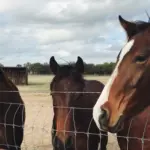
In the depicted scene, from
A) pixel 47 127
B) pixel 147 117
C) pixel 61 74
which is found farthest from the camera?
pixel 47 127

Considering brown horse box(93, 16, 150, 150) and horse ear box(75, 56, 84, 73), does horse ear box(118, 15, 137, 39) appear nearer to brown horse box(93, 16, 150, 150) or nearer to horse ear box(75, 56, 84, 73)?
brown horse box(93, 16, 150, 150)

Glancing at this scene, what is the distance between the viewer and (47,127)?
10305mm

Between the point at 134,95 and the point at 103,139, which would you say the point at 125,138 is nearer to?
the point at 134,95

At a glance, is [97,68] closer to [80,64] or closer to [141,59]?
[80,64]

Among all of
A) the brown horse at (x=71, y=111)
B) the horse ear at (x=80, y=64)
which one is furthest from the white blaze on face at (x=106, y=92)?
the horse ear at (x=80, y=64)

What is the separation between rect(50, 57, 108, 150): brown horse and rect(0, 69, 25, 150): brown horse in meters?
0.63

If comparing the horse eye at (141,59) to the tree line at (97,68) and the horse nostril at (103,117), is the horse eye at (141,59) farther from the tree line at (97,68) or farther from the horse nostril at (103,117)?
the tree line at (97,68)

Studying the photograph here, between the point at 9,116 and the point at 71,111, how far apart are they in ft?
3.56

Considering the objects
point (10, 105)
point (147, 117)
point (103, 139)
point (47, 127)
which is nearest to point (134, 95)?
point (147, 117)

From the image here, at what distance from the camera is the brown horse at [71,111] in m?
4.77

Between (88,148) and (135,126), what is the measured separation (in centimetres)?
167

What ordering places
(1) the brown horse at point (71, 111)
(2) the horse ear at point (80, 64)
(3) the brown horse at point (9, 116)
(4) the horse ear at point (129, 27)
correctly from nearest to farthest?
1. (4) the horse ear at point (129, 27)
2. (1) the brown horse at point (71, 111)
3. (3) the brown horse at point (9, 116)
4. (2) the horse ear at point (80, 64)

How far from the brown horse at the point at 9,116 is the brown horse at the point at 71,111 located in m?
0.63

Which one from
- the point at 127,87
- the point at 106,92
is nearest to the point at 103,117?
the point at 106,92
